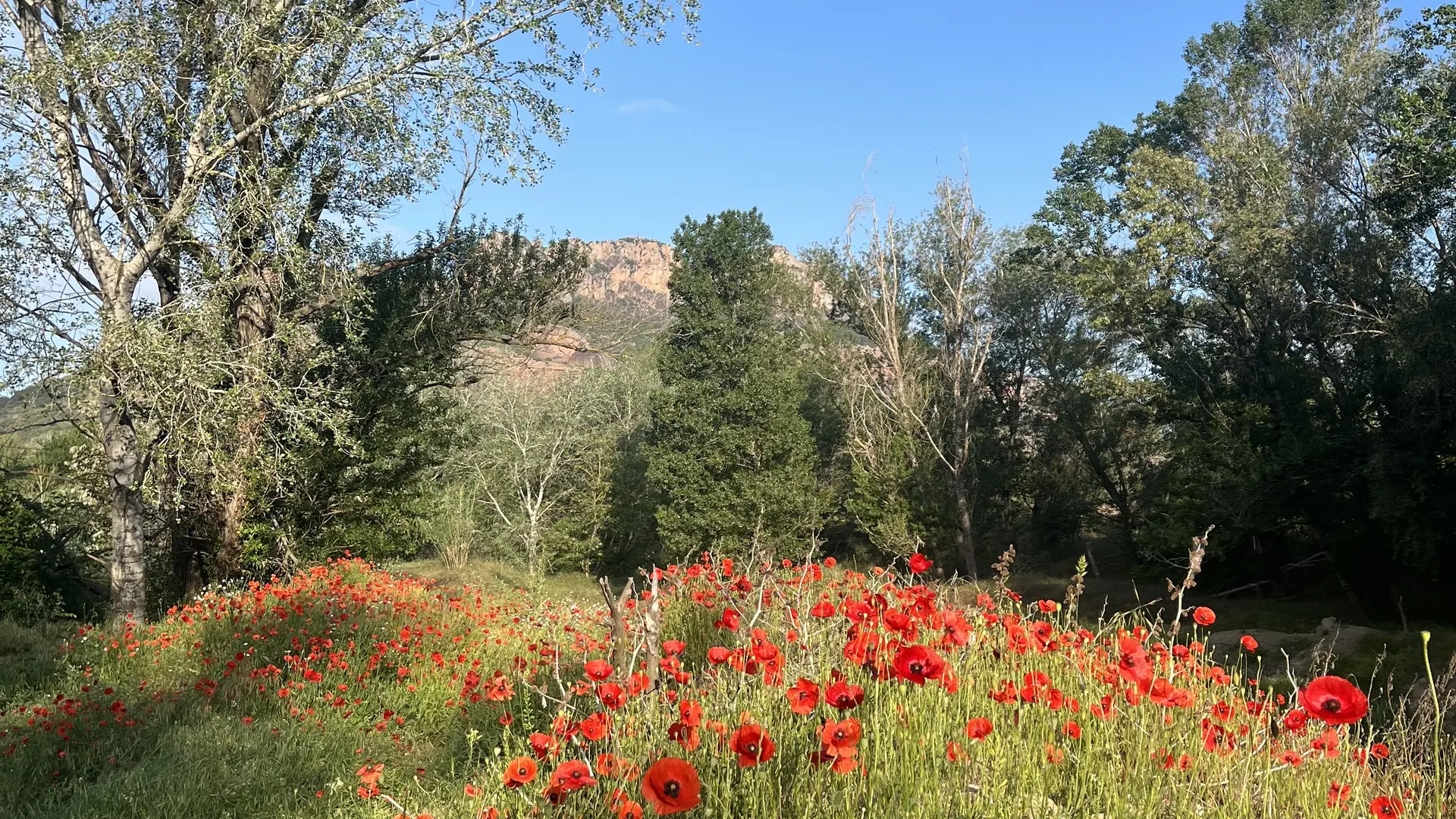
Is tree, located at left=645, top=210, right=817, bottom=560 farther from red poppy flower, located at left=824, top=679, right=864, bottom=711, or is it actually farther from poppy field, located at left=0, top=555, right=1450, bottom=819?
red poppy flower, located at left=824, top=679, right=864, bottom=711

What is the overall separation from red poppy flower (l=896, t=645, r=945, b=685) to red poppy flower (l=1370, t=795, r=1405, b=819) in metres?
1.23

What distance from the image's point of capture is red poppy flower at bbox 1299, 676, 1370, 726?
5.51ft

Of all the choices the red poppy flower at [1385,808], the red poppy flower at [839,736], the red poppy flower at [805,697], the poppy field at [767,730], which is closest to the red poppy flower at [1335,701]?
the poppy field at [767,730]

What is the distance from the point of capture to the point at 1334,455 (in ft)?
49.3

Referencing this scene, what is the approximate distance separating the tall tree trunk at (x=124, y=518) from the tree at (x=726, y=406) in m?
14.9

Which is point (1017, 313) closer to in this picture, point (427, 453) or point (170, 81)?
point (427, 453)

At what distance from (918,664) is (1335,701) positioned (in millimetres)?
923

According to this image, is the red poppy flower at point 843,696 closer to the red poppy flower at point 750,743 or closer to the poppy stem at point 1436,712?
the red poppy flower at point 750,743

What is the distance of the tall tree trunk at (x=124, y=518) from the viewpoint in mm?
8555

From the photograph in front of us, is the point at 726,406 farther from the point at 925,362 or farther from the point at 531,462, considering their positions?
the point at 531,462

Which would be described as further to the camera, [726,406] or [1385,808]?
[726,406]

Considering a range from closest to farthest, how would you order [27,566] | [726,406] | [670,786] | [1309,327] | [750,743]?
[670,786] → [750,743] → [27,566] → [1309,327] → [726,406]

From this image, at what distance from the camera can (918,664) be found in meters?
2.17

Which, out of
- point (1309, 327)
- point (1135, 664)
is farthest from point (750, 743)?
point (1309, 327)
